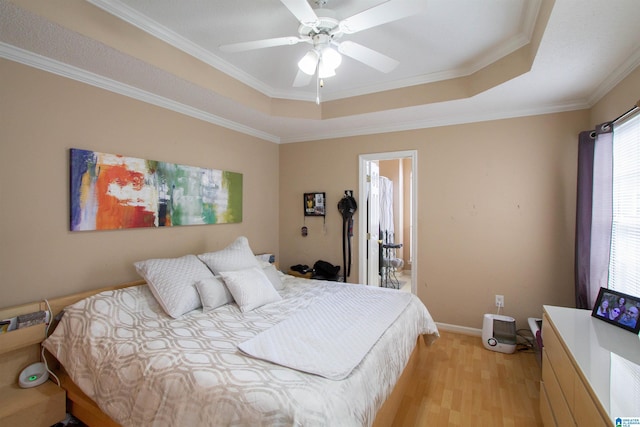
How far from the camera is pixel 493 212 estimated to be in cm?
321

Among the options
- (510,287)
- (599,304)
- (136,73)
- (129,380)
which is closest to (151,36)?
(136,73)

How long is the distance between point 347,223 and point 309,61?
7.58 feet

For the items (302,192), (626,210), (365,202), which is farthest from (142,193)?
(626,210)

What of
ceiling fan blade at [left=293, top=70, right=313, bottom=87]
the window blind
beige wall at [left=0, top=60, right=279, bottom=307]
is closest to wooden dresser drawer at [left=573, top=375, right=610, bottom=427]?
the window blind

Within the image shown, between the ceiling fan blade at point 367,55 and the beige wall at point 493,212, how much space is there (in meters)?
1.70

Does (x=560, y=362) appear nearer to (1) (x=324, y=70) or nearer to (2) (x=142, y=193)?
(1) (x=324, y=70)

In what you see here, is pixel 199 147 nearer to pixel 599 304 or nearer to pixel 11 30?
pixel 11 30

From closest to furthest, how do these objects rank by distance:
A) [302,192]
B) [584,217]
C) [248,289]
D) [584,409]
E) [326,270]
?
[584,409] < [248,289] < [584,217] < [326,270] < [302,192]

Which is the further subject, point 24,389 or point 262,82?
point 262,82

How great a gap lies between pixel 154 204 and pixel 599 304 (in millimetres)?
3403

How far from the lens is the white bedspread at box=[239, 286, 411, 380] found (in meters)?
1.44

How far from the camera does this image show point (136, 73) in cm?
225

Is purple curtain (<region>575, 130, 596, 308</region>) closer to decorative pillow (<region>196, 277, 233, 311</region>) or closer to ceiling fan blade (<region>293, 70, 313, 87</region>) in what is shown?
ceiling fan blade (<region>293, 70, 313, 87</region>)

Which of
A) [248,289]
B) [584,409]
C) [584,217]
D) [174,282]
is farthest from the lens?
[584,217]
